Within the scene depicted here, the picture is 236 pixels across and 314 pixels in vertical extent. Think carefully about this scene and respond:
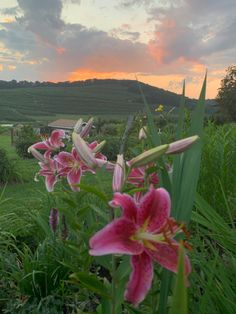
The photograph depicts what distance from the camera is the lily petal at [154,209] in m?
0.86

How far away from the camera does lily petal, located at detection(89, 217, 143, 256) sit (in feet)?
2.58

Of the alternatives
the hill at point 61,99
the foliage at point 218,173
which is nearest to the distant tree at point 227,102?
the hill at point 61,99

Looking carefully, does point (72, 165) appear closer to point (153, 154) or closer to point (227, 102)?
point (153, 154)

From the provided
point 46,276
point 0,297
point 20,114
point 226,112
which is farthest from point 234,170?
point 20,114

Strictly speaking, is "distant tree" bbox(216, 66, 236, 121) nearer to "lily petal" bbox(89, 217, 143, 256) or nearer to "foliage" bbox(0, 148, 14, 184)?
"foliage" bbox(0, 148, 14, 184)

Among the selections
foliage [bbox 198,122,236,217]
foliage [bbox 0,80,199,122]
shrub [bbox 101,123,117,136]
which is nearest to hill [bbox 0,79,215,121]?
foliage [bbox 0,80,199,122]

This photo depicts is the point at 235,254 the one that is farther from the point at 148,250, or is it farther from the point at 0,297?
the point at 0,297

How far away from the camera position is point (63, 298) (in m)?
2.65

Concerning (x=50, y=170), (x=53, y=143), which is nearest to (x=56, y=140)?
(x=53, y=143)

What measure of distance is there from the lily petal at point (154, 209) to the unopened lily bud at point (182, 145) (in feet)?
0.31

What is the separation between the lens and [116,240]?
32.0 inches

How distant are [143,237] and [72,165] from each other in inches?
36.8

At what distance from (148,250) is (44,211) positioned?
3.16 m

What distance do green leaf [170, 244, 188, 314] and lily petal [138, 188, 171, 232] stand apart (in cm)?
21
